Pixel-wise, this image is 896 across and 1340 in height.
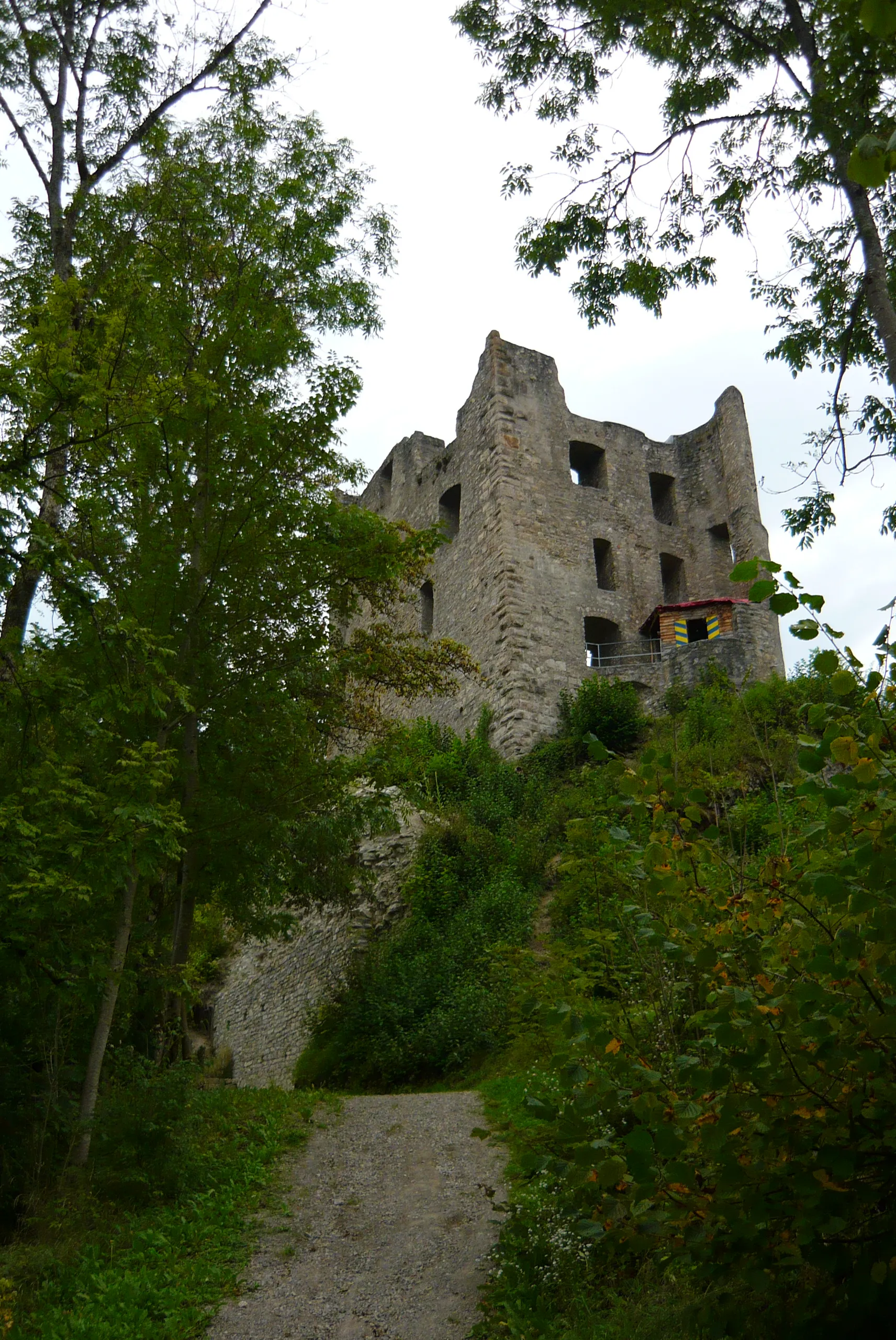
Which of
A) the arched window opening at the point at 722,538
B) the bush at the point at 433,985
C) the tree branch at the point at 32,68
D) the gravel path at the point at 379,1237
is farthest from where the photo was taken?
the arched window opening at the point at 722,538

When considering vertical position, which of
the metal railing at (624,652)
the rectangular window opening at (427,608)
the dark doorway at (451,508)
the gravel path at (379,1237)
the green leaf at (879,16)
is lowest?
the gravel path at (379,1237)

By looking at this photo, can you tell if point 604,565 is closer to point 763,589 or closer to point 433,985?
point 433,985

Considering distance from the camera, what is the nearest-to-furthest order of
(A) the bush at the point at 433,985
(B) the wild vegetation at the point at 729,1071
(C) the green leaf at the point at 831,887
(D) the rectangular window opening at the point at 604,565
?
1. (C) the green leaf at the point at 831,887
2. (B) the wild vegetation at the point at 729,1071
3. (A) the bush at the point at 433,985
4. (D) the rectangular window opening at the point at 604,565

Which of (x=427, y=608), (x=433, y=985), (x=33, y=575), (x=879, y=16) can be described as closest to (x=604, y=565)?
(x=427, y=608)

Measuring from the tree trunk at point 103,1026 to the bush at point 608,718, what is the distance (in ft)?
32.5

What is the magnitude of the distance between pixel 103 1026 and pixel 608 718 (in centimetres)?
1090

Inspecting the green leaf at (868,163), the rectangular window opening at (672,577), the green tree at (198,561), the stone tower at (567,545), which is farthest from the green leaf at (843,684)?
the rectangular window opening at (672,577)

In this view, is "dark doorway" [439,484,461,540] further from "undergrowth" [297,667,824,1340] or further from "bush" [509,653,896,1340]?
"bush" [509,653,896,1340]

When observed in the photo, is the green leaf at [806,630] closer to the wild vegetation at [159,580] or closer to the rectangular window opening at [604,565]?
the wild vegetation at [159,580]

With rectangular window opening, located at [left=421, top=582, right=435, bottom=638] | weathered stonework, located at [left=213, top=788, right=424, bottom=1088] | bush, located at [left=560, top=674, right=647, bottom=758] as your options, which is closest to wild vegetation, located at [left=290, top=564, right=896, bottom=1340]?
weathered stonework, located at [left=213, top=788, right=424, bottom=1088]

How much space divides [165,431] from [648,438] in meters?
16.5

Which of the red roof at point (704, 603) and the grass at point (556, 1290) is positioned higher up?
the red roof at point (704, 603)

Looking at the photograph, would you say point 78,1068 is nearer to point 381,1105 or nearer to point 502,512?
point 381,1105

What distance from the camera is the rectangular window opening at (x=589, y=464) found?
2073 centimetres
